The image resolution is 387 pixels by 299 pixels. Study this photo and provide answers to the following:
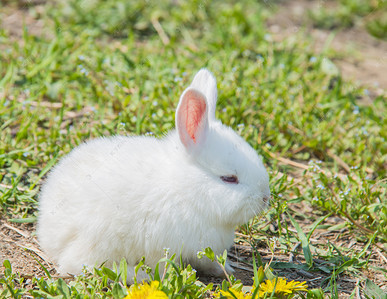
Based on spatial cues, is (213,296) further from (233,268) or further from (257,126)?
(257,126)

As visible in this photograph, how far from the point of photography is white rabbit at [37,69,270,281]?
2.86 meters

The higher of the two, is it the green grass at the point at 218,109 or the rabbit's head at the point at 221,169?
the rabbit's head at the point at 221,169

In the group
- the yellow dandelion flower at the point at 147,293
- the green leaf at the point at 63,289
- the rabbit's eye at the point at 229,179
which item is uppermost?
the rabbit's eye at the point at 229,179

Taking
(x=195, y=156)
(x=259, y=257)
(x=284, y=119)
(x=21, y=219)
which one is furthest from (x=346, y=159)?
(x=21, y=219)

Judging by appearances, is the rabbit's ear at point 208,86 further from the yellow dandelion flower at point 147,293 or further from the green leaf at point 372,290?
the green leaf at point 372,290

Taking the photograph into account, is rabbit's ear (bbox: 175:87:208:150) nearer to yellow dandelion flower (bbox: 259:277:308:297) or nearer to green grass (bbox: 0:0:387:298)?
green grass (bbox: 0:0:387:298)

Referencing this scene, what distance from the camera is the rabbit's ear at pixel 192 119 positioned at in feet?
9.16

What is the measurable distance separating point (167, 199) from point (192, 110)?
1.55 feet

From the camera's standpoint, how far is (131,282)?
9.72 feet

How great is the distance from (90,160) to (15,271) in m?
0.73

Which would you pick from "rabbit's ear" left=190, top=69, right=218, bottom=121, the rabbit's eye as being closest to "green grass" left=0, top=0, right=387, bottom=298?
the rabbit's eye

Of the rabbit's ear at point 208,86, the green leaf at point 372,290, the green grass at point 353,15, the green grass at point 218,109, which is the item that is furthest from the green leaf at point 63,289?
the green grass at point 353,15

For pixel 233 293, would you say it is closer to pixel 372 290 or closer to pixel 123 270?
pixel 123 270

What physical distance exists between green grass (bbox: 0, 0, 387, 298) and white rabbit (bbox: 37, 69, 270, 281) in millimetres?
212
